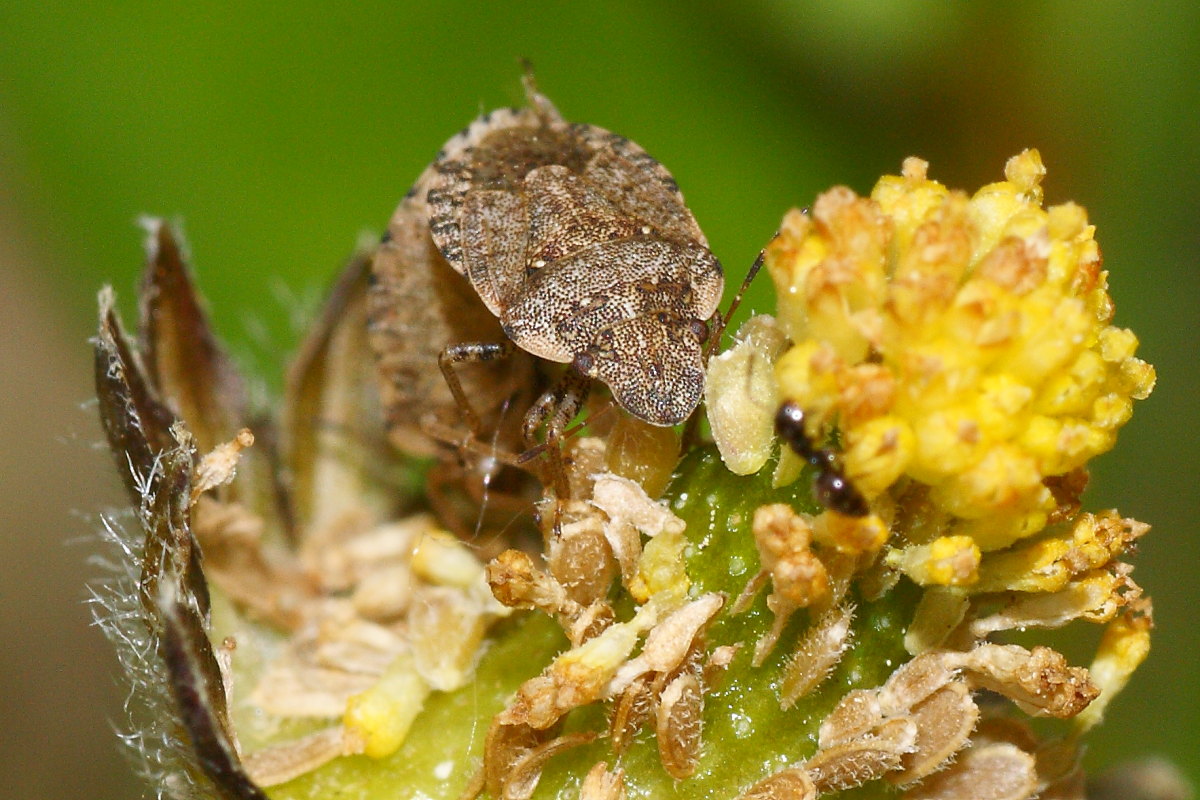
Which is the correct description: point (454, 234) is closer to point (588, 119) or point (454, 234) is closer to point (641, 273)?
point (641, 273)

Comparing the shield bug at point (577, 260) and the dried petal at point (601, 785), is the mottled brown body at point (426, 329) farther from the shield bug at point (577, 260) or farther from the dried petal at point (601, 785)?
the dried petal at point (601, 785)

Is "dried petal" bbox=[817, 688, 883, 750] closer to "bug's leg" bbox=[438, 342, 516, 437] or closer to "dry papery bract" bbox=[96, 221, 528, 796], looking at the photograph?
"dry papery bract" bbox=[96, 221, 528, 796]

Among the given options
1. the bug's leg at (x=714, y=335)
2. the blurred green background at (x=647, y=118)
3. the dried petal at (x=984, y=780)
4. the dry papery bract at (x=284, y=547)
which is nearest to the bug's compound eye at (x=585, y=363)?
the bug's leg at (x=714, y=335)

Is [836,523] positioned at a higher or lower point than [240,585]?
higher

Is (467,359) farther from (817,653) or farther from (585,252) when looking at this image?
(817,653)

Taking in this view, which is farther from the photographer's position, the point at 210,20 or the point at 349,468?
the point at 210,20

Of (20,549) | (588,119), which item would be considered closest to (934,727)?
(588,119)

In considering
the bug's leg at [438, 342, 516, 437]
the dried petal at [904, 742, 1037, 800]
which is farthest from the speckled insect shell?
the dried petal at [904, 742, 1037, 800]
